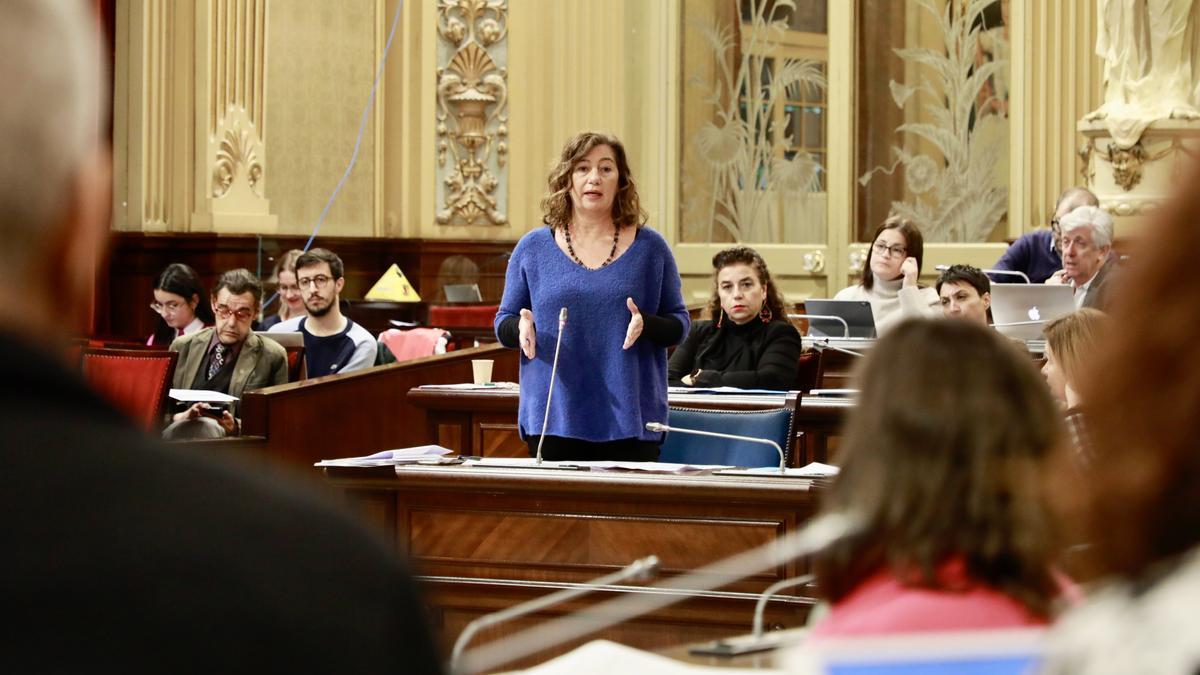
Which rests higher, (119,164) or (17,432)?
(119,164)

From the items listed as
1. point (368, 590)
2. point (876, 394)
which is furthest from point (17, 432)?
point (876, 394)

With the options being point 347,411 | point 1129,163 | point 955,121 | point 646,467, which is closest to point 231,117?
point 347,411

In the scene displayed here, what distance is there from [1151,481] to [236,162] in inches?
331

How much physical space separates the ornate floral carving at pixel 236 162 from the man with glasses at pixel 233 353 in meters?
3.12

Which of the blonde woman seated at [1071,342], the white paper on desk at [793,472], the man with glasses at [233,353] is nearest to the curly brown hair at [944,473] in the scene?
the blonde woman seated at [1071,342]

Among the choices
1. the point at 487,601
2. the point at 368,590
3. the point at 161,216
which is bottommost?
the point at 487,601

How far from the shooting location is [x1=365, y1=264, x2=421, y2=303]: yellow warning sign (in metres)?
8.87

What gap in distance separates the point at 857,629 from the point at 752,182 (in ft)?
31.1

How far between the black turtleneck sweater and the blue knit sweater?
1.53 metres

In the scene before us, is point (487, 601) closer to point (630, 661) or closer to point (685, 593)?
point (685, 593)

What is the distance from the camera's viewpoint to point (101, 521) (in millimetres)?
633

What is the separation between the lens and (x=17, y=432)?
65 cm

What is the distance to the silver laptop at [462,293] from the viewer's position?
934cm

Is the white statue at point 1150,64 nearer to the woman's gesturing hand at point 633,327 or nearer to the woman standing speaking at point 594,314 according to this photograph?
the woman standing speaking at point 594,314
